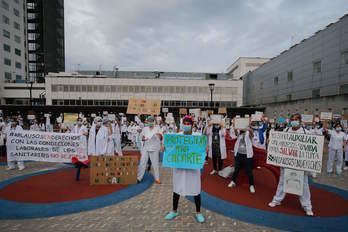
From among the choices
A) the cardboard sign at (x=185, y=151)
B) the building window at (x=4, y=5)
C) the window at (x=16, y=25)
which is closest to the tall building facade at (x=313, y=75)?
the cardboard sign at (x=185, y=151)

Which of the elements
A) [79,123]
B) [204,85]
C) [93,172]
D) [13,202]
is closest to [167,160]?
[93,172]

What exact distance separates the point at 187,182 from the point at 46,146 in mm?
5837

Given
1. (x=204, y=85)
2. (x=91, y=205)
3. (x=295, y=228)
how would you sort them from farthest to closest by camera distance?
(x=204, y=85)
(x=91, y=205)
(x=295, y=228)

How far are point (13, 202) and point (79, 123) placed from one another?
5.12 m

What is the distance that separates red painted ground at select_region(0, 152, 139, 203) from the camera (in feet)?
16.4

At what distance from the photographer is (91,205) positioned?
459 cm

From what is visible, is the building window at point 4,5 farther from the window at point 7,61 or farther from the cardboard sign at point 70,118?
the cardboard sign at point 70,118

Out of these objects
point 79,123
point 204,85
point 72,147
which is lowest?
point 72,147

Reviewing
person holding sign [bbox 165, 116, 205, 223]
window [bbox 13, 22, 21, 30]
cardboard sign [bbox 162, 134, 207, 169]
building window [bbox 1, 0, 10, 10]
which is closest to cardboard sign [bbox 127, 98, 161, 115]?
cardboard sign [bbox 162, 134, 207, 169]

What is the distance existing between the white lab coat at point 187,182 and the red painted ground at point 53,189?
2.71 meters

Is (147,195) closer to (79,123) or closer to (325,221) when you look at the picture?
(325,221)

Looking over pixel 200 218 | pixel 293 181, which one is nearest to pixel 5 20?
pixel 200 218

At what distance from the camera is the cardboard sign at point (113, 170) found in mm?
5918

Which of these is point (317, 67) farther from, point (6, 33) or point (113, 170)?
point (6, 33)
